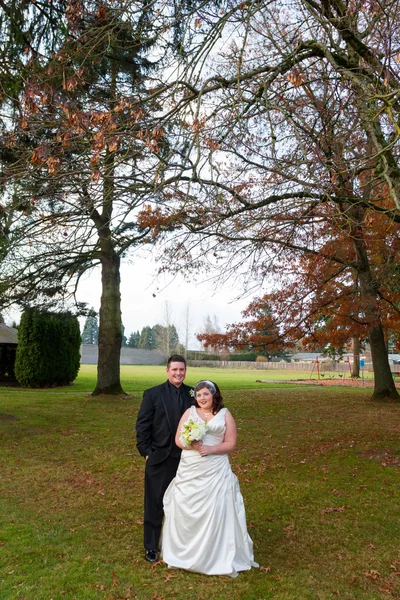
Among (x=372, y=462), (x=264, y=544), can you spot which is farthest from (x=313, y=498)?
(x=372, y=462)

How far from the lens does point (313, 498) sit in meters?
6.98

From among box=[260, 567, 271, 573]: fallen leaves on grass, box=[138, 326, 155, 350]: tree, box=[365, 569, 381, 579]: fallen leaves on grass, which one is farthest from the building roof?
box=[138, 326, 155, 350]: tree

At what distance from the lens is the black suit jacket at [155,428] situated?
4828 mm

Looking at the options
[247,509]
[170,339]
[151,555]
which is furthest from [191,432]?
[170,339]

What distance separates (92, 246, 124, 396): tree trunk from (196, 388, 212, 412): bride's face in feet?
→ 47.3

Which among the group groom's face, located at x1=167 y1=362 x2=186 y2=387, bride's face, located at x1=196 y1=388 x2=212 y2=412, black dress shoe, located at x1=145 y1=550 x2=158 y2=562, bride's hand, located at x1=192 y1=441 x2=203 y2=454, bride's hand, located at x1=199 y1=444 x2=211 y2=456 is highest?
groom's face, located at x1=167 y1=362 x2=186 y2=387

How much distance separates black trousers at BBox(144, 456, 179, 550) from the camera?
4828 mm

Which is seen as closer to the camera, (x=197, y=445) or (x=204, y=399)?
(x=197, y=445)

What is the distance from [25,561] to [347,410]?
1278cm

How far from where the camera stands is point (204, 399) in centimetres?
465

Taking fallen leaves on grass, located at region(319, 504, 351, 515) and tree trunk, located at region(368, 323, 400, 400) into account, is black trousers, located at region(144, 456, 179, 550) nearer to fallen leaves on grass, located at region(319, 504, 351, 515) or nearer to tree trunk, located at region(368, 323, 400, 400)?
fallen leaves on grass, located at region(319, 504, 351, 515)

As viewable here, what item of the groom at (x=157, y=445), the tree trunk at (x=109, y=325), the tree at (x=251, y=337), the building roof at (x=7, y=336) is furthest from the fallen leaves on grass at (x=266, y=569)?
the building roof at (x=7, y=336)

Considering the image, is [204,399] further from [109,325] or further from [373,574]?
[109,325]

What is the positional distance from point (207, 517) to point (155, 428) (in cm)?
96
